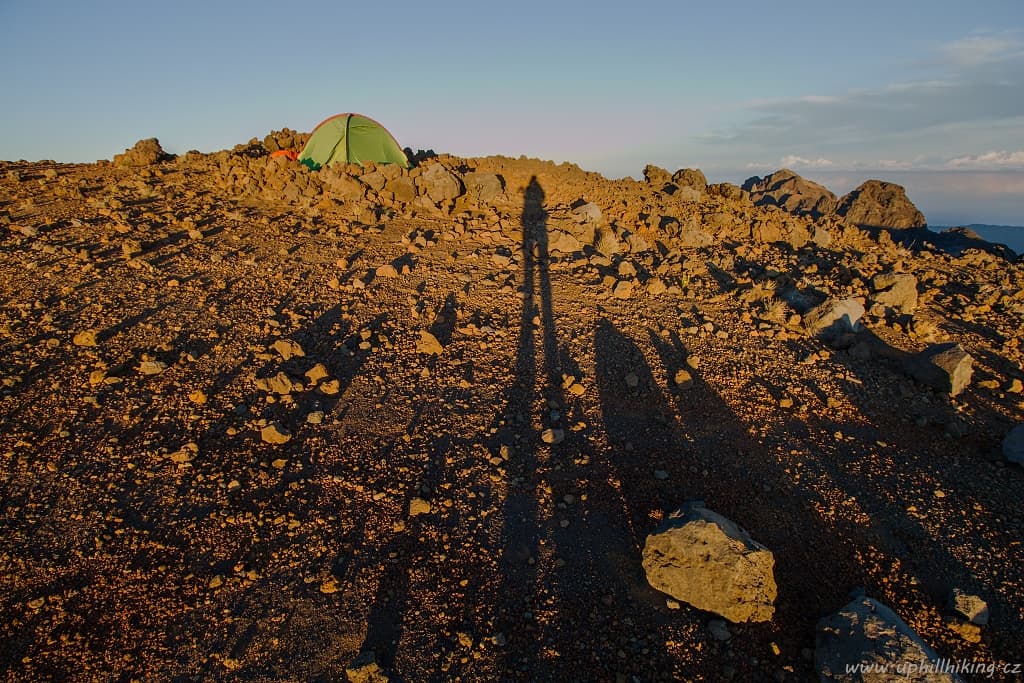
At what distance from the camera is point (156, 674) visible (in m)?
3.14

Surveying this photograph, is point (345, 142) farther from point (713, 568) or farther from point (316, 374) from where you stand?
point (713, 568)

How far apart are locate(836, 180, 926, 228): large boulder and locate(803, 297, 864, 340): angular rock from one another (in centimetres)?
2479

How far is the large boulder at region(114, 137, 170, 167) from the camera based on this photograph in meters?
12.2

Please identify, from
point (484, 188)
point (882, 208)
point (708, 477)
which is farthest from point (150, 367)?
point (882, 208)

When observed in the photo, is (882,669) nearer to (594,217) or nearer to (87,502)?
(87,502)

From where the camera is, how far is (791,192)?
3812 cm

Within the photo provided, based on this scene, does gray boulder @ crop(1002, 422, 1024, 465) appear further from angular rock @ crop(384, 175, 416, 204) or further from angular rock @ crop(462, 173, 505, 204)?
angular rock @ crop(384, 175, 416, 204)

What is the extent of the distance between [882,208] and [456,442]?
32.1 metres

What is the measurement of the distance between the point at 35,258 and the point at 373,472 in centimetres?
624

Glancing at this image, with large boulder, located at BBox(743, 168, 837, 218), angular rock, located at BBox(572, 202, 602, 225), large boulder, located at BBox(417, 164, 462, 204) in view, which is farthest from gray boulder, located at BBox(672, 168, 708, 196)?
large boulder, located at BBox(743, 168, 837, 218)

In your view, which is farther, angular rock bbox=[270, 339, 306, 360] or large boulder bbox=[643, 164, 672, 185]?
large boulder bbox=[643, 164, 672, 185]

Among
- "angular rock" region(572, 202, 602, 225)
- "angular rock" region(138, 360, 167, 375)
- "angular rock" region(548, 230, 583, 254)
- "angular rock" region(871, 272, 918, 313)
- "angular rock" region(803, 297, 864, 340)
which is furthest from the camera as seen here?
"angular rock" region(572, 202, 602, 225)

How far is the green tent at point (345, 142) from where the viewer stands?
39.4 ft

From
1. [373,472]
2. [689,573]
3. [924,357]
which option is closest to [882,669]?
[689,573]
